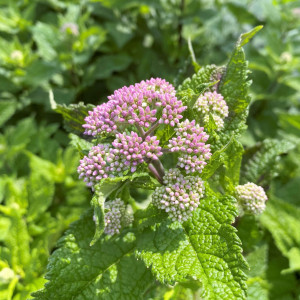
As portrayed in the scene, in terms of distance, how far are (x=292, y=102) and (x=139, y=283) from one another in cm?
266

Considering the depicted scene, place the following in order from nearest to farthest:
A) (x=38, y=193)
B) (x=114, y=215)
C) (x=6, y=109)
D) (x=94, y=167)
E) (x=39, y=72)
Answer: (x=94, y=167) < (x=114, y=215) < (x=38, y=193) < (x=6, y=109) < (x=39, y=72)

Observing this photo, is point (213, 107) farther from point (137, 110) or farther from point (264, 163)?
point (264, 163)

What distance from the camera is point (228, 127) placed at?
1.57 m

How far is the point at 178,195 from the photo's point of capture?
128 cm

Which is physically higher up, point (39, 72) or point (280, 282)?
point (39, 72)

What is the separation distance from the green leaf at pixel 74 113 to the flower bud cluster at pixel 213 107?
0.51 metres

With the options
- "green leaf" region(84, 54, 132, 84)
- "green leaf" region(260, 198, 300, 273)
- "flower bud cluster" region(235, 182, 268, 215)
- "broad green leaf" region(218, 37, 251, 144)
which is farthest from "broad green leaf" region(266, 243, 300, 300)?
"green leaf" region(84, 54, 132, 84)

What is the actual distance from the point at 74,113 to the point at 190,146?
2.14 feet

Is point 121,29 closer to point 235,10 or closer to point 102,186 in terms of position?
point 235,10

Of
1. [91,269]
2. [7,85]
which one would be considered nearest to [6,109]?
[7,85]

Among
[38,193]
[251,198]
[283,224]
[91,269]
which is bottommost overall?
[91,269]

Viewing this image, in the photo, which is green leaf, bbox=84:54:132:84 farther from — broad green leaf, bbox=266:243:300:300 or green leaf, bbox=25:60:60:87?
broad green leaf, bbox=266:243:300:300

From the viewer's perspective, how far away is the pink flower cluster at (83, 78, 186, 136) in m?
1.27

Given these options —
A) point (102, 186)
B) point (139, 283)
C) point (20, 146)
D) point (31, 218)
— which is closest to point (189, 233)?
point (139, 283)
